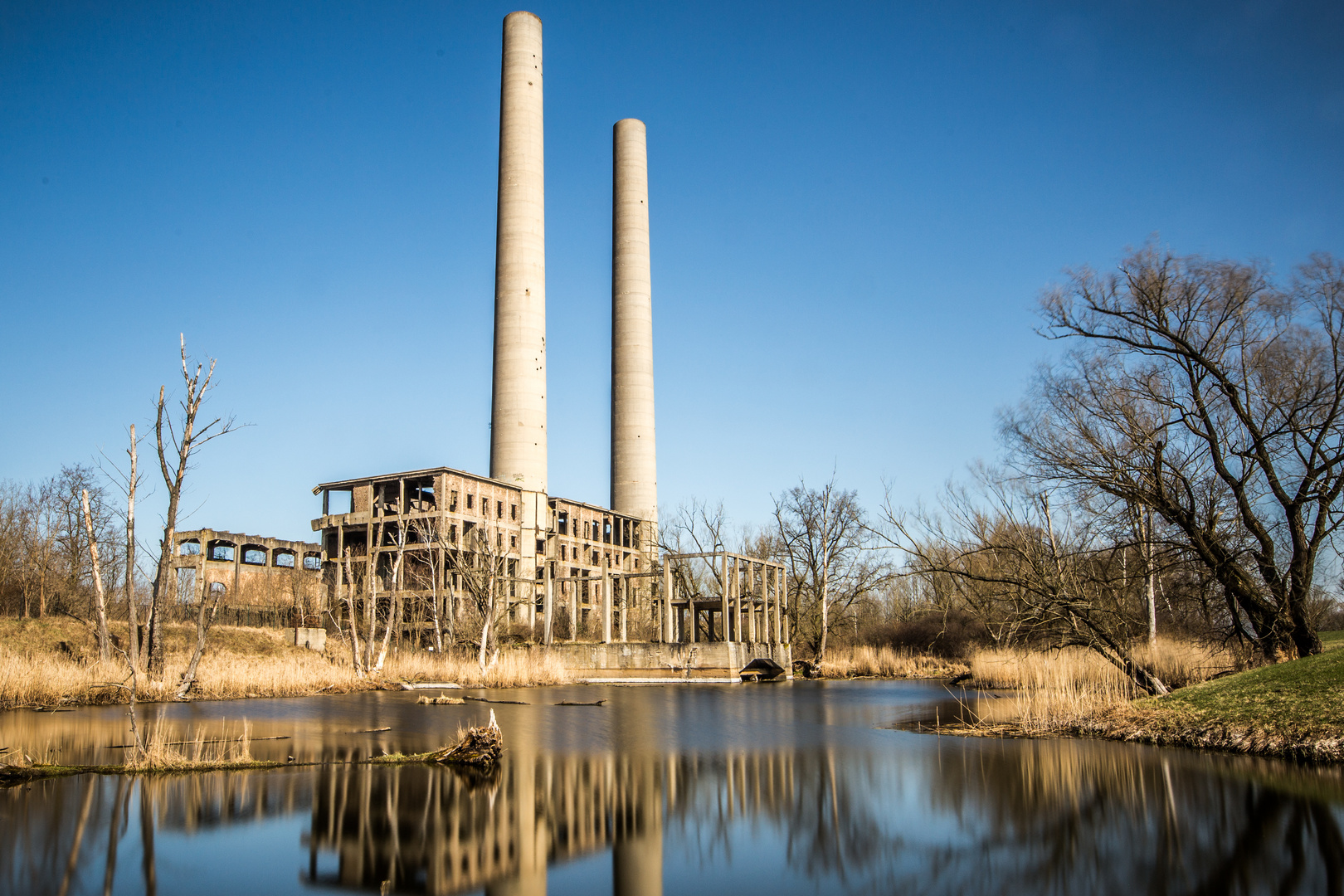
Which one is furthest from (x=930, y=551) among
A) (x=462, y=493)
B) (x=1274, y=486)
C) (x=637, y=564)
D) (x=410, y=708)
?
(x=637, y=564)

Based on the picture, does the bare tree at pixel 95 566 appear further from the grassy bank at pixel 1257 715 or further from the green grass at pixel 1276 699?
the green grass at pixel 1276 699

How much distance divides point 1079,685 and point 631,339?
51.2m

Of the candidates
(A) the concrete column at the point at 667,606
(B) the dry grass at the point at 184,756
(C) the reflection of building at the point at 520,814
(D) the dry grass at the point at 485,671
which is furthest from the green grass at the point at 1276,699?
(A) the concrete column at the point at 667,606

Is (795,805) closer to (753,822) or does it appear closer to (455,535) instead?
(753,822)

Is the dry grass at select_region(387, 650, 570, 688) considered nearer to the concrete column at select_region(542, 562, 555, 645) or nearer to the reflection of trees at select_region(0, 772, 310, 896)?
the concrete column at select_region(542, 562, 555, 645)

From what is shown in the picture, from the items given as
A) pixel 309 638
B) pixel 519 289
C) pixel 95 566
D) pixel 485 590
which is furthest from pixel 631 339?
pixel 95 566

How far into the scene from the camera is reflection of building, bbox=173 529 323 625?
5569cm

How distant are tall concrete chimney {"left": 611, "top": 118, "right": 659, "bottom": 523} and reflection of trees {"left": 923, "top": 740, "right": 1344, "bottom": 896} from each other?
55.2m

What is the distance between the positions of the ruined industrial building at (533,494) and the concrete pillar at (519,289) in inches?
3.0

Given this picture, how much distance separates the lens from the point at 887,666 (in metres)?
37.1

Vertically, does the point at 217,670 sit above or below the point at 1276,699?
below

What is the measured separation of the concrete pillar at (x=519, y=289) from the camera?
183ft

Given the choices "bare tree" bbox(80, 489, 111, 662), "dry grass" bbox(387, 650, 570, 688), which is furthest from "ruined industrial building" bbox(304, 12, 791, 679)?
"bare tree" bbox(80, 489, 111, 662)

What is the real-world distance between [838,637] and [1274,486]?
118ft
